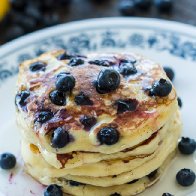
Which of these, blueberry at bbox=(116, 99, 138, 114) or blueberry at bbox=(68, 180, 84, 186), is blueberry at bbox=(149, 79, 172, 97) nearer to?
blueberry at bbox=(116, 99, 138, 114)

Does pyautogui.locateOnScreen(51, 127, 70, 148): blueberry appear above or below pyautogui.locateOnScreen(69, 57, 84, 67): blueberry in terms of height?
below

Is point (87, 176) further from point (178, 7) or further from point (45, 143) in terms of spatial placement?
point (178, 7)

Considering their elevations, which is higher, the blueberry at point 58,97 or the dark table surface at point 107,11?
the dark table surface at point 107,11

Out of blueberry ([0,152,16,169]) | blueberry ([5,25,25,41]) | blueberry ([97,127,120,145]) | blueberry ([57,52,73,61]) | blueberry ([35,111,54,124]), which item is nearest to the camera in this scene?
blueberry ([97,127,120,145])

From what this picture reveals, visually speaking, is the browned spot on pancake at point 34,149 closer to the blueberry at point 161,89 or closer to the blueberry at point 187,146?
the blueberry at point 161,89

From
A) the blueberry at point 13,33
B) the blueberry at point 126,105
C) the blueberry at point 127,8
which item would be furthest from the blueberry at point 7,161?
the blueberry at point 127,8

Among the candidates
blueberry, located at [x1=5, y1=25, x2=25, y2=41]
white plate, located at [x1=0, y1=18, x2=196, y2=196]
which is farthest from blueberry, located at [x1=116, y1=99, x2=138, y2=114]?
blueberry, located at [x1=5, y1=25, x2=25, y2=41]

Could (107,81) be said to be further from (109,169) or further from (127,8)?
(127,8)
